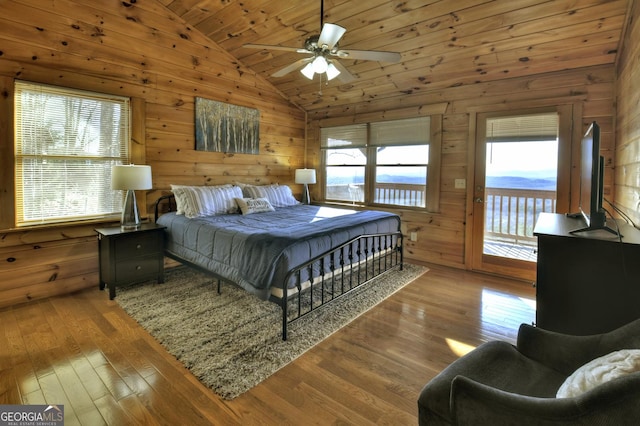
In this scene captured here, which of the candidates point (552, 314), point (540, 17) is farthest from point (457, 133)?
point (552, 314)

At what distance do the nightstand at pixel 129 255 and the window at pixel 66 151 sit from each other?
417 millimetres

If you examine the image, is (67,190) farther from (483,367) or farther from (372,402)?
(483,367)

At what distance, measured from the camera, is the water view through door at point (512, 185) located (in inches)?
147

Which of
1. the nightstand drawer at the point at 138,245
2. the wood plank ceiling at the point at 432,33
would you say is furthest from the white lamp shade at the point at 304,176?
the nightstand drawer at the point at 138,245

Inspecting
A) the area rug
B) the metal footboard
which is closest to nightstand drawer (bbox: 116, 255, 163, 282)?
the area rug

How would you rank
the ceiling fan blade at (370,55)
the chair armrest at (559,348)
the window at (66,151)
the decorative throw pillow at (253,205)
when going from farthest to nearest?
the decorative throw pillow at (253,205), the window at (66,151), the ceiling fan blade at (370,55), the chair armrest at (559,348)

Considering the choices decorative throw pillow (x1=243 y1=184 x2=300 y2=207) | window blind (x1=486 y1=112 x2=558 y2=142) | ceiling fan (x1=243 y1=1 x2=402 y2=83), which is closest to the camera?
ceiling fan (x1=243 y1=1 x2=402 y2=83)

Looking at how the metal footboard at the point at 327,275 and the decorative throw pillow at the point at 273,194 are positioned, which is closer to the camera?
the metal footboard at the point at 327,275

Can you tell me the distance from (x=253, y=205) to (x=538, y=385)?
3.36 m

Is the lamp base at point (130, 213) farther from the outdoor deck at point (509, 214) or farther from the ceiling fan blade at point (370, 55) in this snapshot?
the outdoor deck at point (509, 214)

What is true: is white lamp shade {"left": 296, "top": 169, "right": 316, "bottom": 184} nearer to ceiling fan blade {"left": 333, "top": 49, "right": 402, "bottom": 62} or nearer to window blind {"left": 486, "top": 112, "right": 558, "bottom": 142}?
window blind {"left": 486, "top": 112, "right": 558, "bottom": 142}

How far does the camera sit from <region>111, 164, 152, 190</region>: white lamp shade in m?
3.25

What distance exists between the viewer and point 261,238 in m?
2.62

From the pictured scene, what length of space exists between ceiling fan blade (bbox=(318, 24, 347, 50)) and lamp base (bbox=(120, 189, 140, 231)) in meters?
2.53
